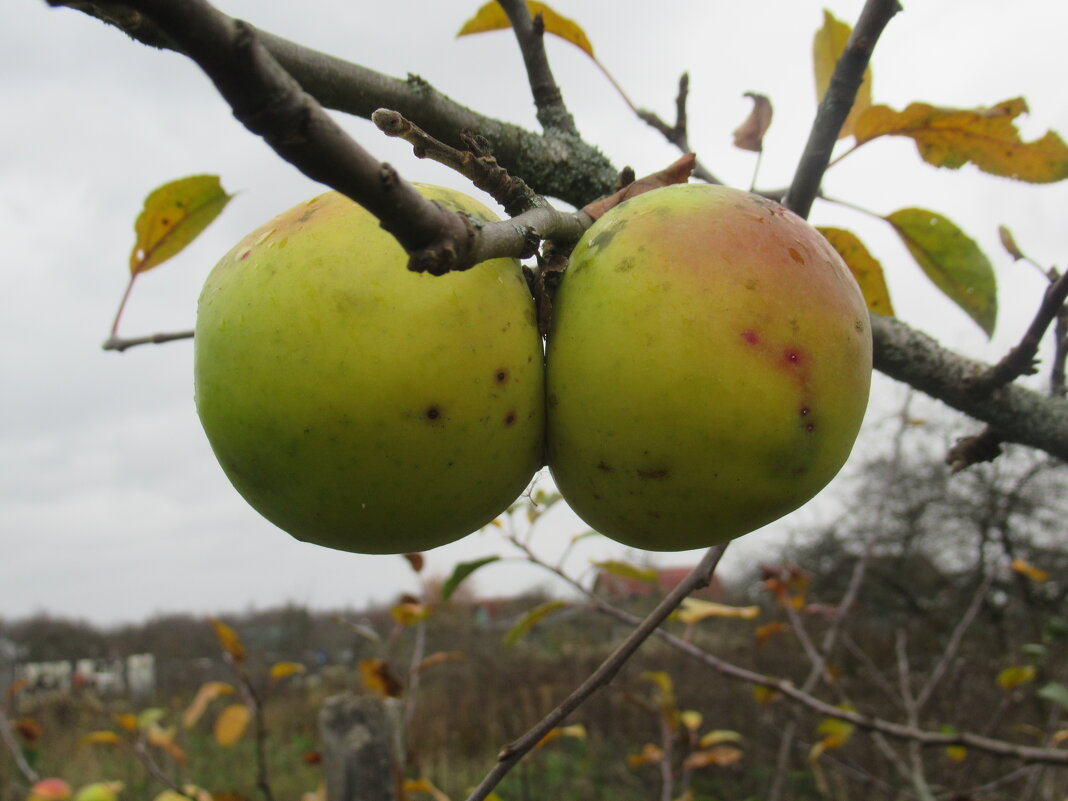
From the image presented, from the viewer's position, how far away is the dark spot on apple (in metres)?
0.64

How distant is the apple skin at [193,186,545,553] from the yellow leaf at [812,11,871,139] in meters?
1.01

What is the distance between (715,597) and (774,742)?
237 inches

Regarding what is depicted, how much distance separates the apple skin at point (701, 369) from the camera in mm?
615

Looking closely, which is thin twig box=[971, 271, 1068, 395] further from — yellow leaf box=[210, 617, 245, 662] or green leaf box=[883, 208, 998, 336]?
yellow leaf box=[210, 617, 245, 662]

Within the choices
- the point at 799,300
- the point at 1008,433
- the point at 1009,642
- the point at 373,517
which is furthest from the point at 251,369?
the point at 1009,642

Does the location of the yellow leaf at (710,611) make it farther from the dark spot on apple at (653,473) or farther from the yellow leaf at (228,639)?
the dark spot on apple at (653,473)

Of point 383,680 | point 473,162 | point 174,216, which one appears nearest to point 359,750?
point 383,680

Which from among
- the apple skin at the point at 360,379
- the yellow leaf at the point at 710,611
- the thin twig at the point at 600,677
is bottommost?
the yellow leaf at the point at 710,611

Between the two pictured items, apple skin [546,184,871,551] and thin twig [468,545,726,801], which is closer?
apple skin [546,184,871,551]

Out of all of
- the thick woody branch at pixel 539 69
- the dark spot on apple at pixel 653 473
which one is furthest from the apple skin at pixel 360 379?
the thick woody branch at pixel 539 69

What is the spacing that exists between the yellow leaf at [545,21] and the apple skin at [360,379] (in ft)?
2.52

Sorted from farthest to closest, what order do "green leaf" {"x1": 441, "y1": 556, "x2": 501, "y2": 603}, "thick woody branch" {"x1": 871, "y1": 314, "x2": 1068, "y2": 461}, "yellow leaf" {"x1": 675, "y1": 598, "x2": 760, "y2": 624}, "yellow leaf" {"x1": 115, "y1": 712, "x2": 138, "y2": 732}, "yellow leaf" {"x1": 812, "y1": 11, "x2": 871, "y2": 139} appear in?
"yellow leaf" {"x1": 115, "y1": 712, "x2": 138, "y2": 732} → "yellow leaf" {"x1": 675, "y1": 598, "x2": 760, "y2": 624} → "green leaf" {"x1": 441, "y1": 556, "x2": 501, "y2": 603} → "yellow leaf" {"x1": 812, "y1": 11, "x2": 871, "y2": 139} → "thick woody branch" {"x1": 871, "y1": 314, "x2": 1068, "y2": 461}

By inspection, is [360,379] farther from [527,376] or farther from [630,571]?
[630,571]

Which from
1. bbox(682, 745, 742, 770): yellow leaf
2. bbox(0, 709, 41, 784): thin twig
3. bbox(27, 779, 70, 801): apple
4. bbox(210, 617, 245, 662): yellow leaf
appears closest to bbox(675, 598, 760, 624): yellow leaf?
bbox(682, 745, 742, 770): yellow leaf
